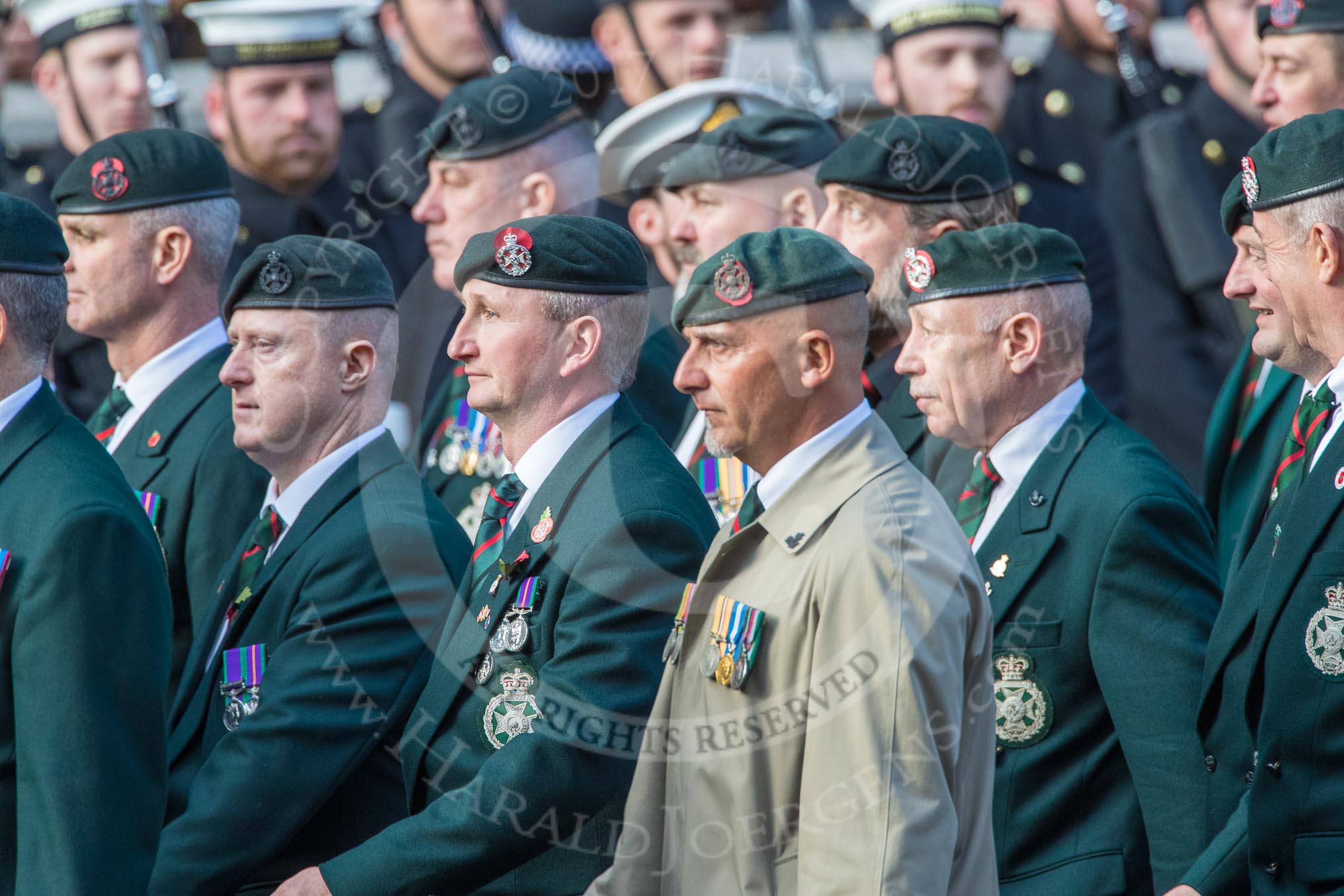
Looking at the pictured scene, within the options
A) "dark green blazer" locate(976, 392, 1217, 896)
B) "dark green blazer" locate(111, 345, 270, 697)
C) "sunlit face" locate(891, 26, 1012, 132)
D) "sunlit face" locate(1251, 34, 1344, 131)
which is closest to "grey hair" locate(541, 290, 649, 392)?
"dark green blazer" locate(976, 392, 1217, 896)

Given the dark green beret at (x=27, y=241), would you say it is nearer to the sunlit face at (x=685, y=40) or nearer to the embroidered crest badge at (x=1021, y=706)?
the embroidered crest badge at (x=1021, y=706)

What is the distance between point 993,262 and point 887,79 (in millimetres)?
3325

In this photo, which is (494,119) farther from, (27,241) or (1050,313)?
(1050,313)

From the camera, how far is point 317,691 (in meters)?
4.35

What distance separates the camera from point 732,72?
8.12 m

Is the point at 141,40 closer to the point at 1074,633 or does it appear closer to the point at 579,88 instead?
the point at 579,88

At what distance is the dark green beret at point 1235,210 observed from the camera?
4.35 m

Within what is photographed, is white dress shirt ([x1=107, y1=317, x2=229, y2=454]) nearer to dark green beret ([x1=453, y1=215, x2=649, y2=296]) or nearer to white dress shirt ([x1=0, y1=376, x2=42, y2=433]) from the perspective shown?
white dress shirt ([x1=0, y1=376, x2=42, y2=433])

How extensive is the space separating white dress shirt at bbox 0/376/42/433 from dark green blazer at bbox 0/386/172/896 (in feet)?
0.80

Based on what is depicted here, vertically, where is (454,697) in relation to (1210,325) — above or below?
above

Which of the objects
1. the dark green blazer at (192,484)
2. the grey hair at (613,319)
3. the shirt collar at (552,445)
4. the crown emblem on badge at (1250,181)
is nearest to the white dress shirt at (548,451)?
the shirt collar at (552,445)

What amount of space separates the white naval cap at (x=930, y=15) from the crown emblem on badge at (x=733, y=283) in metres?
3.95

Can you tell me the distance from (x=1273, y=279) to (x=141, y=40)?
5757 mm

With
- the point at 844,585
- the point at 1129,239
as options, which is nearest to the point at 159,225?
the point at 844,585
